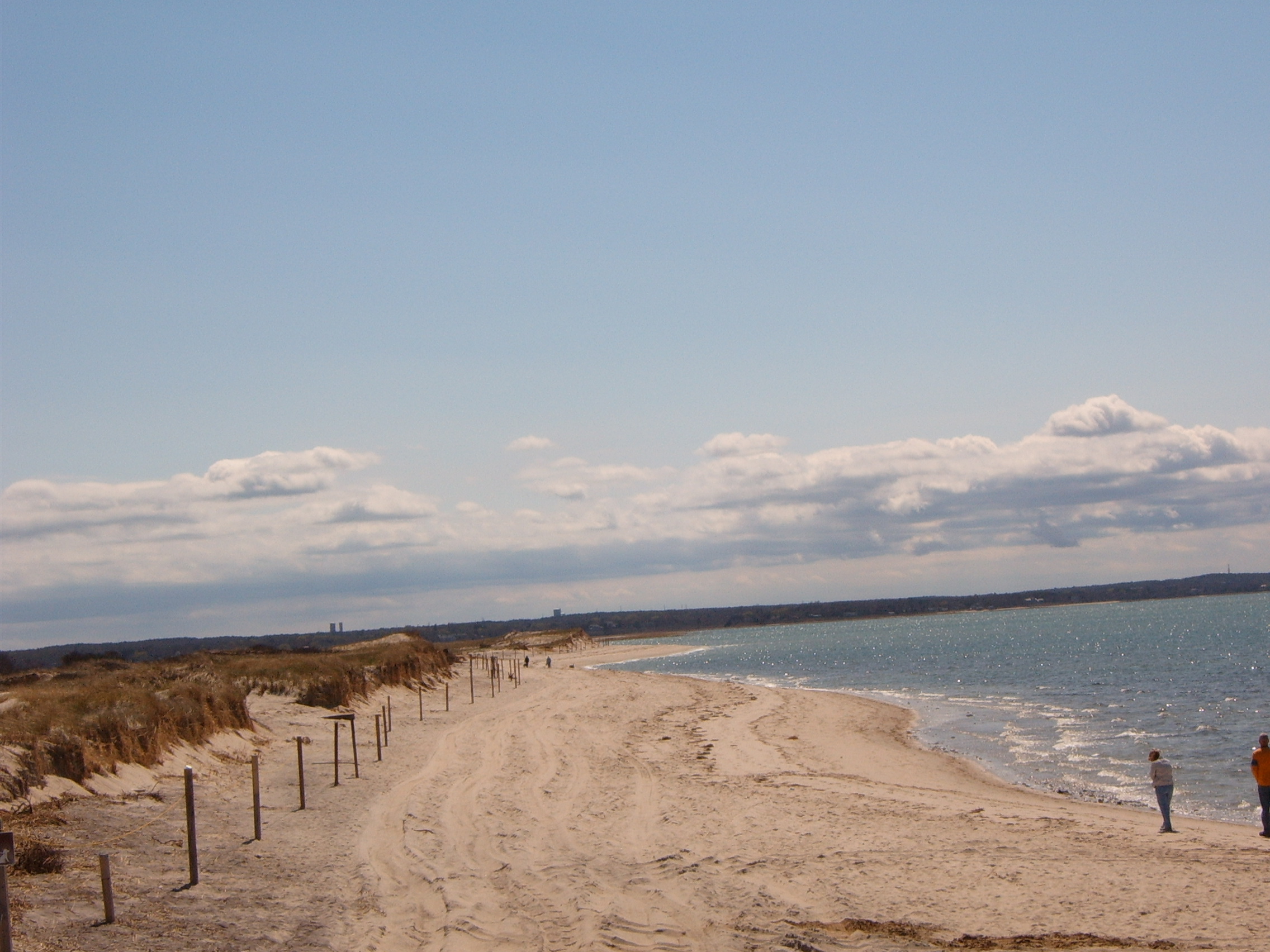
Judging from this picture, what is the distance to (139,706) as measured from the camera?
20.8 metres

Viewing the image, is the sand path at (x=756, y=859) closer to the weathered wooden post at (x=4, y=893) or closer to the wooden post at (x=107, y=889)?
the wooden post at (x=107, y=889)

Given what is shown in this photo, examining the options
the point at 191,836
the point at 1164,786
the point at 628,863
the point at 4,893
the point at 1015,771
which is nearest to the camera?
the point at 4,893

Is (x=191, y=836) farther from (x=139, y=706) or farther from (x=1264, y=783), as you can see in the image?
(x=1264, y=783)

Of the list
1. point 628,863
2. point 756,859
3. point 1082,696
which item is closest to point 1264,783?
point 756,859

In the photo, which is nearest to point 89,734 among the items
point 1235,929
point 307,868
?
point 307,868

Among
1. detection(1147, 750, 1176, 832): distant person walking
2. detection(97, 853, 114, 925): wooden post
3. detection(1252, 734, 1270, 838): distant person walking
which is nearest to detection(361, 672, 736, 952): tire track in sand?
detection(97, 853, 114, 925): wooden post

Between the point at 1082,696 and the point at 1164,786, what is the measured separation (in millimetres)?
30032

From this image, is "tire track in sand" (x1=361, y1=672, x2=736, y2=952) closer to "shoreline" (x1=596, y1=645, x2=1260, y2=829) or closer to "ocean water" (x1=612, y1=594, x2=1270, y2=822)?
"shoreline" (x1=596, y1=645, x2=1260, y2=829)

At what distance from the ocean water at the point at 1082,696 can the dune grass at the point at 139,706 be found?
18835mm

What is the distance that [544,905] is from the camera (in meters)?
12.8

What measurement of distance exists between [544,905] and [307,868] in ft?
12.5

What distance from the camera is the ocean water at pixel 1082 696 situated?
25.3m

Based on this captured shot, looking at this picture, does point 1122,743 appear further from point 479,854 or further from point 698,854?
point 479,854

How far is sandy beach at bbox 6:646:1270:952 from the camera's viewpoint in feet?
38.0
